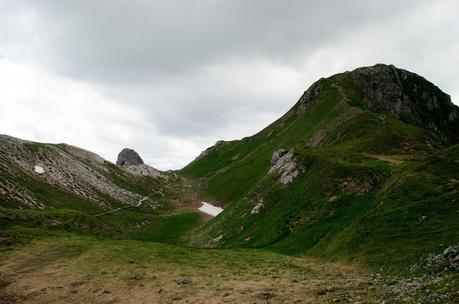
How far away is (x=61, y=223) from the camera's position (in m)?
66.4

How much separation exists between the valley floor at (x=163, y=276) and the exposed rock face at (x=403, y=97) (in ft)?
295

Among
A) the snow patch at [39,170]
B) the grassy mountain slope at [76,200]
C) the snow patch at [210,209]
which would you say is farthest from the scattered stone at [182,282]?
the snow patch at [39,170]

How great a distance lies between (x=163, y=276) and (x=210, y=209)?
9184 centimetres

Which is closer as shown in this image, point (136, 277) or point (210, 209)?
point (136, 277)

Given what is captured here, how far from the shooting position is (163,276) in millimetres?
39125

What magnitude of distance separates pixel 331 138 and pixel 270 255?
57632 millimetres

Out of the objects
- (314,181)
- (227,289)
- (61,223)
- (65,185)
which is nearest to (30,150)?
(65,185)

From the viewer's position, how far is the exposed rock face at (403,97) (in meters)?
132

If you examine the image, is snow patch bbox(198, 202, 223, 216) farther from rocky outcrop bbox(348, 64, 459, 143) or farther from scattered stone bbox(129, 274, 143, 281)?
scattered stone bbox(129, 274, 143, 281)

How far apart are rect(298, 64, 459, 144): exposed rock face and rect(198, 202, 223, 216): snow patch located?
49.2m

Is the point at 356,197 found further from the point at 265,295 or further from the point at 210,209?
the point at 210,209

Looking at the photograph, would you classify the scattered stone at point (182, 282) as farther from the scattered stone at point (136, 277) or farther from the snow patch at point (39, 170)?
the snow patch at point (39, 170)

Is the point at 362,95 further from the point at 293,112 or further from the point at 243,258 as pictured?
the point at 243,258

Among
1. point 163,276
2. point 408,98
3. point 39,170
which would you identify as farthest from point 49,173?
point 408,98
